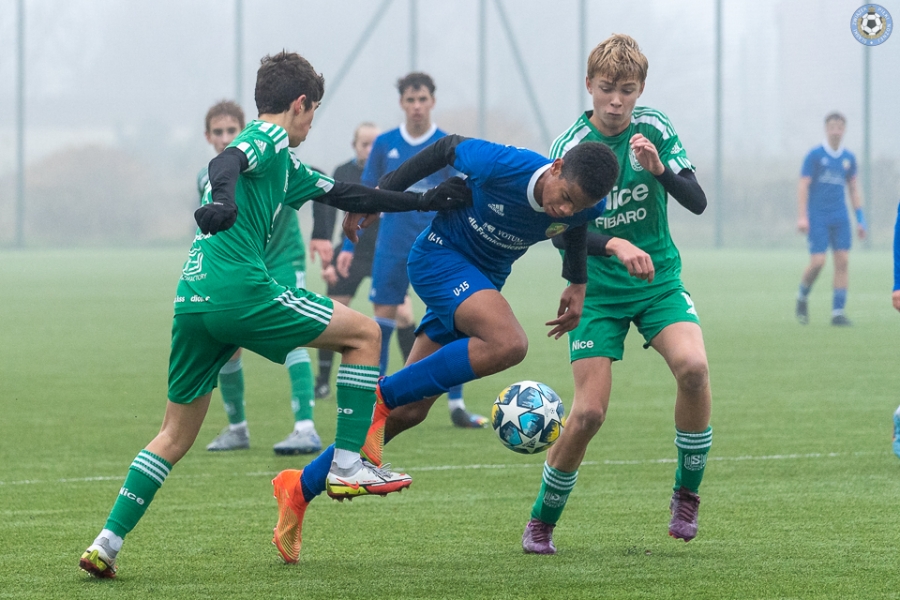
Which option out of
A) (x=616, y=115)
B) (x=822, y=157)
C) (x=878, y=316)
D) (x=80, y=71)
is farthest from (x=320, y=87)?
(x=80, y=71)

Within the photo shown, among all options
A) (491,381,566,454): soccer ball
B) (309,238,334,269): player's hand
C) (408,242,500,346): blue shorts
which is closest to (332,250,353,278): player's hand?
(309,238,334,269): player's hand

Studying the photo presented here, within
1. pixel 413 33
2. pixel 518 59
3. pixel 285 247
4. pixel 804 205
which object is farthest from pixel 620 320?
pixel 518 59

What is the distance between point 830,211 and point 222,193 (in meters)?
12.9

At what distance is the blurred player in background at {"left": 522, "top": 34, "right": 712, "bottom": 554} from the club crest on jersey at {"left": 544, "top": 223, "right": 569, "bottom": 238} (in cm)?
14

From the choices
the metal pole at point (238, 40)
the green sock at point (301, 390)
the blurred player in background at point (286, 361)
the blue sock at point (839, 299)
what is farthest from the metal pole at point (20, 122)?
the green sock at point (301, 390)

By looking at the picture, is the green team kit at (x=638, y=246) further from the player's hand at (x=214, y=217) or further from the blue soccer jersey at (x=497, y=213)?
the player's hand at (x=214, y=217)

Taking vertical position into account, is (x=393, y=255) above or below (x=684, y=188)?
below

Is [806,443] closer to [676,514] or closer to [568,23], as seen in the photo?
[676,514]

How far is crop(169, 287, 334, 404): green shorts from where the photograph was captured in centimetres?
455

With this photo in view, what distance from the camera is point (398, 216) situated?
29.5ft

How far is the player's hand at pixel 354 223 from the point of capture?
17.0ft

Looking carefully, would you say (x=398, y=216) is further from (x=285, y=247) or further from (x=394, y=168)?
(x=285, y=247)

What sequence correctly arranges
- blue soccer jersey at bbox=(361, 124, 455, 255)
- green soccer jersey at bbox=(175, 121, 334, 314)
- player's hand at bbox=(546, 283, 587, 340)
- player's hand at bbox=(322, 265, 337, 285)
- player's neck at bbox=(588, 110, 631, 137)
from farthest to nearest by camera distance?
player's hand at bbox=(322, 265, 337, 285) → blue soccer jersey at bbox=(361, 124, 455, 255) → player's neck at bbox=(588, 110, 631, 137) → player's hand at bbox=(546, 283, 587, 340) → green soccer jersey at bbox=(175, 121, 334, 314)

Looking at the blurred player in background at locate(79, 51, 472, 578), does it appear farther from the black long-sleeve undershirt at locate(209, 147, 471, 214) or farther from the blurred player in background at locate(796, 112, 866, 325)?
the blurred player in background at locate(796, 112, 866, 325)
